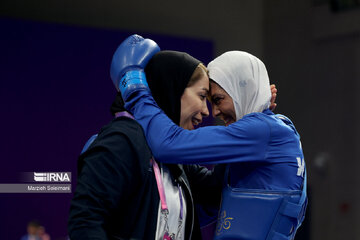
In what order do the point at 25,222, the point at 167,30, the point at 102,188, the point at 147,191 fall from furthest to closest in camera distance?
the point at 167,30 → the point at 25,222 → the point at 147,191 → the point at 102,188

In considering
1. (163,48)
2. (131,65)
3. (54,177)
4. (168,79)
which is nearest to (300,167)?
(168,79)

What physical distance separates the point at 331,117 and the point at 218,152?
10.3ft

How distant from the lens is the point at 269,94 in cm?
178

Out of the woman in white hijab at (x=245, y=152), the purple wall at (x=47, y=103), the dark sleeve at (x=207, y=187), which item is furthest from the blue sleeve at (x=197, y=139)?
the purple wall at (x=47, y=103)

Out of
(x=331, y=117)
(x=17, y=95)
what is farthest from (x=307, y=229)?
(x=17, y=95)

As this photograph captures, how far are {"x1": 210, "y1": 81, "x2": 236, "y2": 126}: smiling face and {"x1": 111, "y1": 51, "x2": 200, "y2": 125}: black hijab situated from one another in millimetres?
129

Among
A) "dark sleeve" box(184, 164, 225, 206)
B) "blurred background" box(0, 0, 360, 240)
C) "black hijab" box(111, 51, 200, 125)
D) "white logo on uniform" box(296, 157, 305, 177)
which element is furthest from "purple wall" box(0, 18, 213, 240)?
"white logo on uniform" box(296, 157, 305, 177)

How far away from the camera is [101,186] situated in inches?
54.3

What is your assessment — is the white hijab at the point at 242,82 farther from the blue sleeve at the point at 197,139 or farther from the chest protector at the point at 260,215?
the chest protector at the point at 260,215

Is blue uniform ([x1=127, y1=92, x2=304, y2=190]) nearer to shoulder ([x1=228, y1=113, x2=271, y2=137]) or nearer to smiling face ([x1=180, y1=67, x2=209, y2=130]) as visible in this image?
shoulder ([x1=228, y1=113, x2=271, y2=137])

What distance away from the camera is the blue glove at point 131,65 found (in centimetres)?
154

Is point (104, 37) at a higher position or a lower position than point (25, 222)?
higher

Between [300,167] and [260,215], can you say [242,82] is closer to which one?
[300,167]

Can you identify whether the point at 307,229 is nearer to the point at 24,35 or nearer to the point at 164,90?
the point at 24,35
